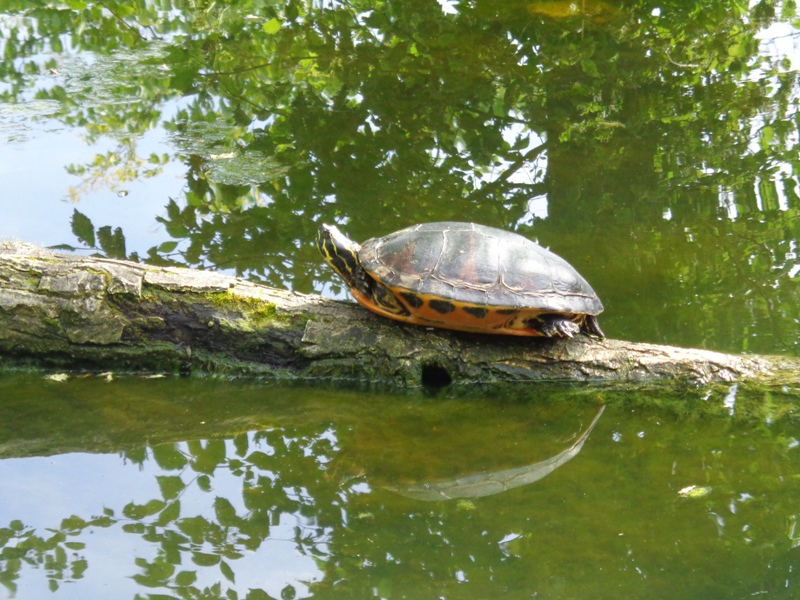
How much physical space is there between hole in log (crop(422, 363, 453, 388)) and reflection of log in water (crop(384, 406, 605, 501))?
2.87 ft

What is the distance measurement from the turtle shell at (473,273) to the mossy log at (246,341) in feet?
0.88

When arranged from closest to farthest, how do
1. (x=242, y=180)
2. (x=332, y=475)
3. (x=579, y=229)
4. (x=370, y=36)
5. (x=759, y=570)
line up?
(x=759, y=570) → (x=332, y=475) → (x=579, y=229) → (x=242, y=180) → (x=370, y=36)

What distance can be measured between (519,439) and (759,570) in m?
1.40

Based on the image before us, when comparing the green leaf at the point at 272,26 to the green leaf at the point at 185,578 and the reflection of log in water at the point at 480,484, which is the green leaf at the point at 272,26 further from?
the green leaf at the point at 185,578

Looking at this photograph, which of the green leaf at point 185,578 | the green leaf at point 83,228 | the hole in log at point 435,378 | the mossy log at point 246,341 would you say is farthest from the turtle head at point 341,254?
the green leaf at point 83,228

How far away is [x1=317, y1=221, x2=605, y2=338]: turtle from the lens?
4.68 metres

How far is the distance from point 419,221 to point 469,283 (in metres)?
1.98

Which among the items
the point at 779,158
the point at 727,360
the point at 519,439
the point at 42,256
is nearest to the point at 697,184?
the point at 779,158

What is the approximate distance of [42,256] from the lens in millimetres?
4781

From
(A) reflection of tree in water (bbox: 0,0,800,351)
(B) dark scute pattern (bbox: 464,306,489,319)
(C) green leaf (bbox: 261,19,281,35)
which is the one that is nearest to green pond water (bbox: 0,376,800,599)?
(B) dark scute pattern (bbox: 464,306,489,319)

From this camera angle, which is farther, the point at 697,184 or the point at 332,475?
the point at 697,184

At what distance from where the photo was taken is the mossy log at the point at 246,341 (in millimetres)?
4656

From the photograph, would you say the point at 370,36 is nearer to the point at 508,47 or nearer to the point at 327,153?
the point at 508,47

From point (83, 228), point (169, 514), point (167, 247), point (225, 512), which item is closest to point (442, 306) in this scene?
point (225, 512)
